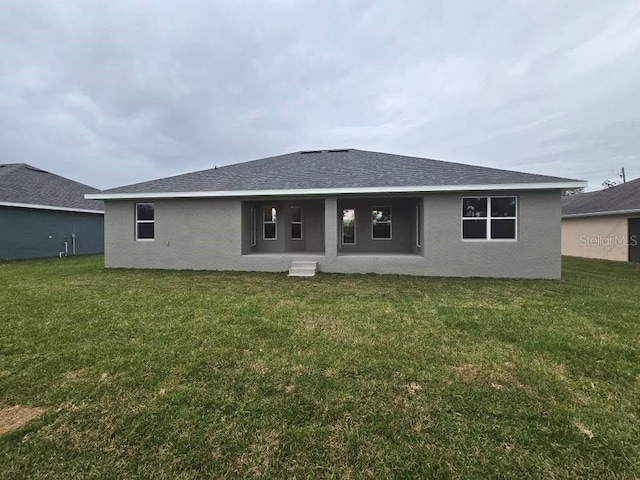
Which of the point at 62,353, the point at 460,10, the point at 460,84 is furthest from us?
the point at 460,84

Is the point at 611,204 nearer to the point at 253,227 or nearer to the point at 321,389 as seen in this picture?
the point at 253,227

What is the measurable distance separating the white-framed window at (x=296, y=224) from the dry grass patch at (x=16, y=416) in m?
11.5

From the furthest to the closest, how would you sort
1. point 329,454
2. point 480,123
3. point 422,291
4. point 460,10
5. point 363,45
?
point 480,123
point 363,45
point 460,10
point 422,291
point 329,454

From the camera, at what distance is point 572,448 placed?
2311 millimetres

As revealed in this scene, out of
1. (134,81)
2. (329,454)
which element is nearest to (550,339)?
(329,454)

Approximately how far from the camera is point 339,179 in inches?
451

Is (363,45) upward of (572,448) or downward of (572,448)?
upward

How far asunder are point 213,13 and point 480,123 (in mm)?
19719

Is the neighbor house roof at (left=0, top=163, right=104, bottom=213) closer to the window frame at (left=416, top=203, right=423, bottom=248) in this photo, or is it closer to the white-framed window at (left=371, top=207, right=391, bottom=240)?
the white-framed window at (left=371, top=207, right=391, bottom=240)

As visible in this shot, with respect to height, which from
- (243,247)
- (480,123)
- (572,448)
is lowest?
(572,448)

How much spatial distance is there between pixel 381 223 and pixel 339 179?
3424mm

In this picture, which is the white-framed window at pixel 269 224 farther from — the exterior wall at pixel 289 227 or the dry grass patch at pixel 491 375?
the dry grass patch at pixel 491 375

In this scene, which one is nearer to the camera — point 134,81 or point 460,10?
point 460,10

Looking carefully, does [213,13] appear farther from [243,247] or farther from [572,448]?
[572,448]
